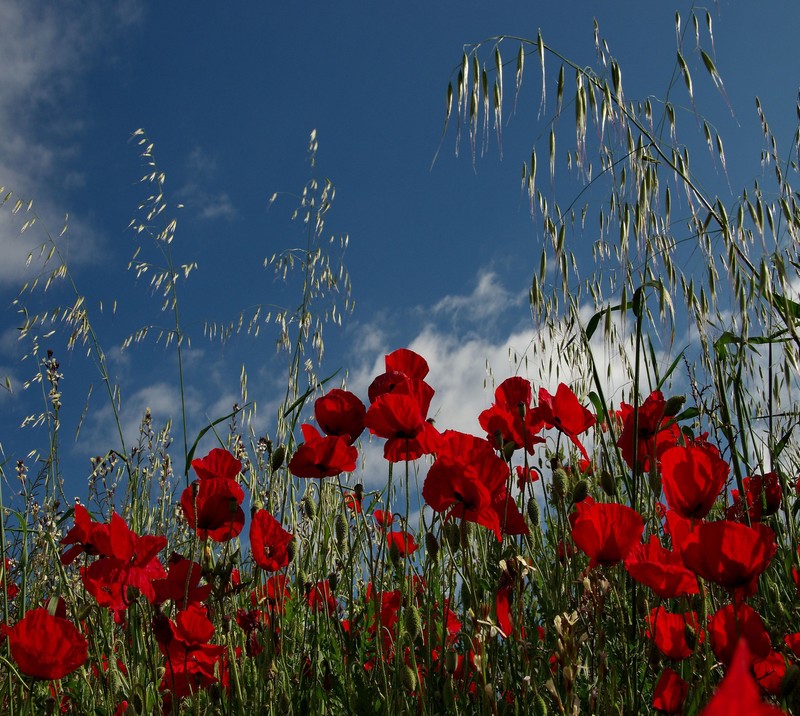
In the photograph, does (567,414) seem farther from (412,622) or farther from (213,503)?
(213,503)

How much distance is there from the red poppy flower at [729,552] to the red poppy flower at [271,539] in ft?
2.61

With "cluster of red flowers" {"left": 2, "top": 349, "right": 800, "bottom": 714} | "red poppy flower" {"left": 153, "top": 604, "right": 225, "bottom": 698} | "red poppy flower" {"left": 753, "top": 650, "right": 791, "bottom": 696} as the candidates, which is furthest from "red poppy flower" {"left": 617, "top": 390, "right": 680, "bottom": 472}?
"red poppy flower" {"left": 153, "top": 604, "right": 225, "bottom": 698}

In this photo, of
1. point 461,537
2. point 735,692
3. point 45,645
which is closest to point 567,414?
point 461,537

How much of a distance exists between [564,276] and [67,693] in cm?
168

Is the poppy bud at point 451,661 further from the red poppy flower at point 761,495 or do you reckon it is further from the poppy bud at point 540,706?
the red poppy flower at point 761,495

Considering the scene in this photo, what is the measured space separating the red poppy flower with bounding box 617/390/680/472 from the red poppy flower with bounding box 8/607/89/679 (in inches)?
42.4

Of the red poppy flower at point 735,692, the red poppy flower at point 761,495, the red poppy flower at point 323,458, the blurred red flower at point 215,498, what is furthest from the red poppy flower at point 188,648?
the red poppy flower at point 735,692

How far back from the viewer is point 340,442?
4.75 feet

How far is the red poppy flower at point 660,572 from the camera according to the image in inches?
43.4

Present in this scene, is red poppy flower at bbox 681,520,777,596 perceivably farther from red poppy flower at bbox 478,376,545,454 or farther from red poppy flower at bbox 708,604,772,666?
red poppy flower at bbox 478,376,545,454

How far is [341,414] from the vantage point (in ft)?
4.88

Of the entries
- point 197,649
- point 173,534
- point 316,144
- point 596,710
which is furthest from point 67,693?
point 316,144

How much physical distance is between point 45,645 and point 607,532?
3.10 feet

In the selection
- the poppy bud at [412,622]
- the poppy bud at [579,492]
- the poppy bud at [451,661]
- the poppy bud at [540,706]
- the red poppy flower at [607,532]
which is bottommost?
the poppy bud at [540,706]
